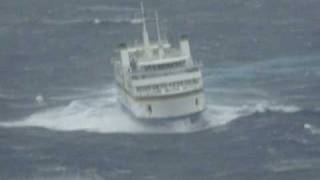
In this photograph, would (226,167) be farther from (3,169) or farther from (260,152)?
(3,169)

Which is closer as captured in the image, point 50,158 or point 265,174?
point 265,174

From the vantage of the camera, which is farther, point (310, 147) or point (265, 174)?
point (310, 147)

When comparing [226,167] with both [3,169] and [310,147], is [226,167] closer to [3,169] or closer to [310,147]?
[310,147]

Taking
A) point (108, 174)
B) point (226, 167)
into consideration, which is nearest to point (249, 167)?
point (226, 167)

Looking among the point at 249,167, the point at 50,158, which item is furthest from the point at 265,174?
the point at 50,158

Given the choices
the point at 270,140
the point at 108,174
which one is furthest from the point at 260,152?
the point at 108,174

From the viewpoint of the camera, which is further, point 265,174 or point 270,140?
point 270,140

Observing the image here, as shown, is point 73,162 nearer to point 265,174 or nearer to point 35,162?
point 35,162
